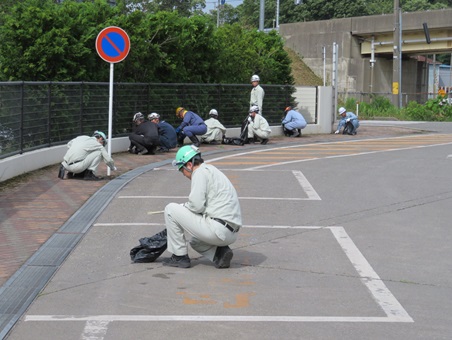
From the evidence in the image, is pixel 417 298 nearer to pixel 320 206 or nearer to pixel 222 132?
pixel 320 206

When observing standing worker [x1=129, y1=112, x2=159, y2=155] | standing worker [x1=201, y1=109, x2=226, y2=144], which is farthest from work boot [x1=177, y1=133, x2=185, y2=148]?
standing worker [x1=129, y1=112, x2=159, y2=155]

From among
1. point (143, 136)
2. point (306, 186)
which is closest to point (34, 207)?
point (306, 186)

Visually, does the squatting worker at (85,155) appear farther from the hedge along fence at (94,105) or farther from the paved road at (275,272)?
the hedge along fence at (94,105)

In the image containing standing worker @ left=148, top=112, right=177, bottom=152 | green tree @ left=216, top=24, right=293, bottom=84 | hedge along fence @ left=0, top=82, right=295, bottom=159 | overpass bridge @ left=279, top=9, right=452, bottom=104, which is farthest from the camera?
overpass bridge @ left=279, top=9, right=452, bottom=104

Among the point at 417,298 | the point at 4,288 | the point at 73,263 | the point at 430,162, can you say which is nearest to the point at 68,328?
the point at 4,288

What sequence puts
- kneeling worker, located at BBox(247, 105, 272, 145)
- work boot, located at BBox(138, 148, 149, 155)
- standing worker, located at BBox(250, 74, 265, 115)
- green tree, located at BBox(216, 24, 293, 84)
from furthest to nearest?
green tree, located at BBox(216, 24, 293, 84)
standing worker, located at BBox(250, 74, 265, 115)
kneeling worker, located at BBox(247, 105, 272, 145)
work boot, located at BBox(138, 148, 149, 155)

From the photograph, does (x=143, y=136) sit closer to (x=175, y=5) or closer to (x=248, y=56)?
(x=248, y=56)

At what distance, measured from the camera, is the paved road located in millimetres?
6430

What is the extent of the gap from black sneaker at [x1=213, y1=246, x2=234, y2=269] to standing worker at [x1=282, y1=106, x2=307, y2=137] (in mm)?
18852

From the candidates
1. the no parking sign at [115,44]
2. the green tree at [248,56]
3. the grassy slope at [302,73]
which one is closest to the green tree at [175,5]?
the grassy slope at [302,73]

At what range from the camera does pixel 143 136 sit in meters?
20.1

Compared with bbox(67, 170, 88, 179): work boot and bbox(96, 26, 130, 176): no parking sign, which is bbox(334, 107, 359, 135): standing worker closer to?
bbox(96, 26, 130, 176): no parking sign

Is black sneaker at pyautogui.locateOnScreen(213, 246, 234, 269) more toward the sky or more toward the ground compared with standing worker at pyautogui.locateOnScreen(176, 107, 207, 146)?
more toward the ground

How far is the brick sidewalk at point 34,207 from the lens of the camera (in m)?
9.12
